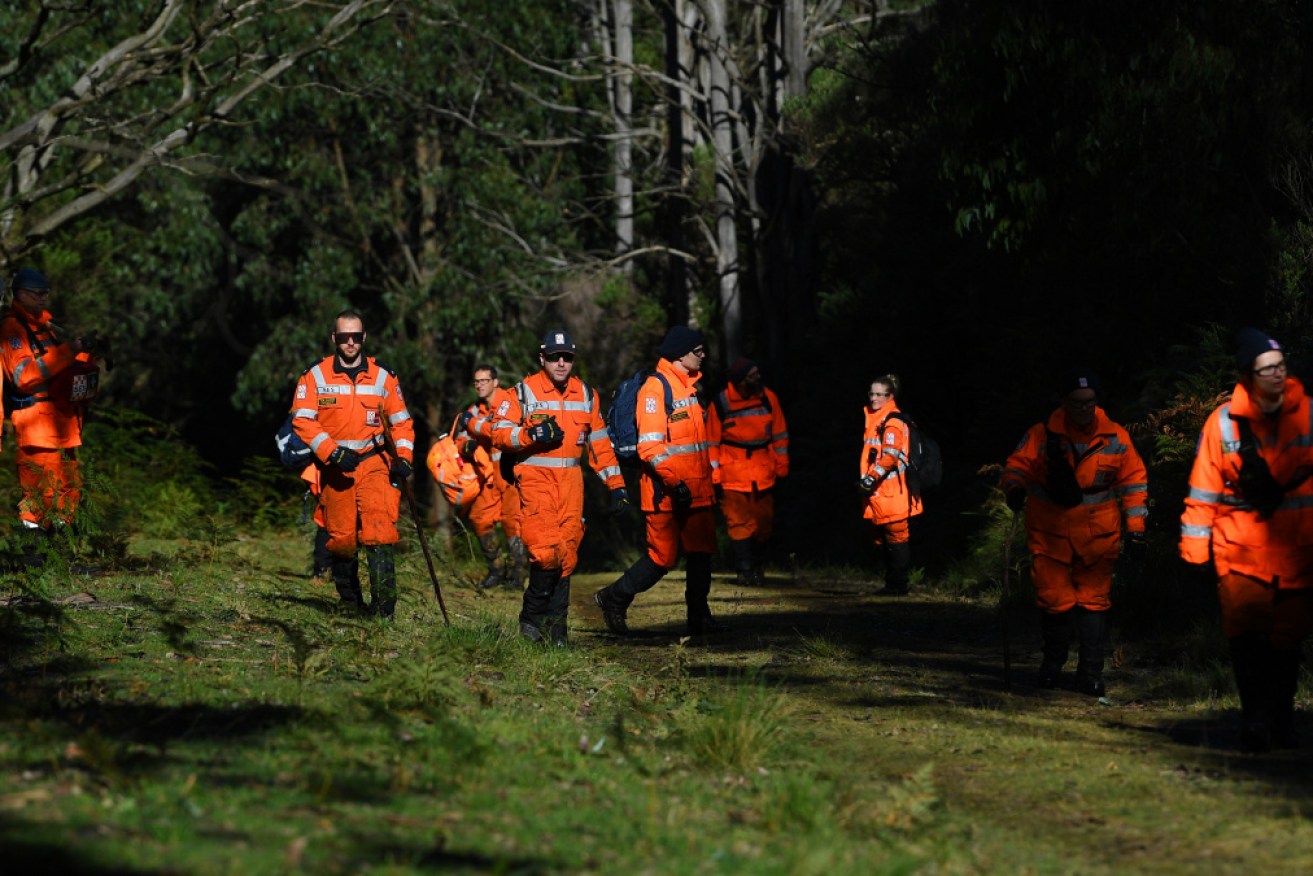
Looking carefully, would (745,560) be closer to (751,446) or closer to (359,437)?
(751,446)

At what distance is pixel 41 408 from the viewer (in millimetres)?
11602

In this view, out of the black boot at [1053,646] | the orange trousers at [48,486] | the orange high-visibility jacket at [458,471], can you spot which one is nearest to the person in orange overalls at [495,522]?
the orange high-visibility jacket at [458,471]

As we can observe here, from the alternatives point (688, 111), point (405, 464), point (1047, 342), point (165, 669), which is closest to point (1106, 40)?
point (1047, 342)

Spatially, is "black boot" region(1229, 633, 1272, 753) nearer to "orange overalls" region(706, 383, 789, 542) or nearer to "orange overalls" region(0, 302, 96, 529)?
"orange overalls" region(0, 302, 96, 529)

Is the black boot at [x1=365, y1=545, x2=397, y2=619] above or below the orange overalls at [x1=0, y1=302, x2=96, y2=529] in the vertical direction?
below

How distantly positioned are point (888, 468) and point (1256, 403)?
7650 mm

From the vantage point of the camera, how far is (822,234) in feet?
102

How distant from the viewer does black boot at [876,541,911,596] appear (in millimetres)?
15906

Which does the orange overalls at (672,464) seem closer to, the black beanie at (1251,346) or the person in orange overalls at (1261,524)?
the person in orange overalls at (1261,524)

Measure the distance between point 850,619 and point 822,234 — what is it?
59.9 feet

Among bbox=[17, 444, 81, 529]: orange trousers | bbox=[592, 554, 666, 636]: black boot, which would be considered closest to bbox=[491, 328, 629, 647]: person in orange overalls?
bbox=[592, 554, 666, 636]: black boot

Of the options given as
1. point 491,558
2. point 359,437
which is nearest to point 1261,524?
point 359,437

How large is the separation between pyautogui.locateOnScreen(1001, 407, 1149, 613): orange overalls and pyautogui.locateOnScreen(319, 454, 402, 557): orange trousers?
4107 millimetres

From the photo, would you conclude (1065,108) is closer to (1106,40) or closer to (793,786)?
(1106,40)
